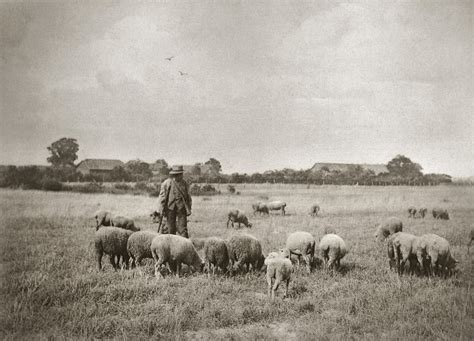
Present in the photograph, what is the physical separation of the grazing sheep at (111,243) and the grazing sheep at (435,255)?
26.3ft

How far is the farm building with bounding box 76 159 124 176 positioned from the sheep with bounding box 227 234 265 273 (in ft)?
112

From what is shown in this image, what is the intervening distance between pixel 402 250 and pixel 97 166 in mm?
40858

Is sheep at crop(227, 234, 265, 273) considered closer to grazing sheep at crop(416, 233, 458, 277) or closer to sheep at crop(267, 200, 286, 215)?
grazing sheep at crop(416, 233, 458, 277)

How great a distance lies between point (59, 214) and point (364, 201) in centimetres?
2216

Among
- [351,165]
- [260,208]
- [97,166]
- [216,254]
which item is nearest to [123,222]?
[216,254]

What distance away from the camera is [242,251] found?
32.3ft

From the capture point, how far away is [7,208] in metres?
18.5

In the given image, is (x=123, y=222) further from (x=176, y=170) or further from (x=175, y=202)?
(x=176, y=170)

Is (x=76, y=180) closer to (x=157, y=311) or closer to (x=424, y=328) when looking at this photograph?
(x=157, y=311)

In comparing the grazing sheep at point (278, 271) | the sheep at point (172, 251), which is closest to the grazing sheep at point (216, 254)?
the sheep at point (172, 251)

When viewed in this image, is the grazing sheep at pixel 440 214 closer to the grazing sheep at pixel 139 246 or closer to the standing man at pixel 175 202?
the standing man at pixel 175 202

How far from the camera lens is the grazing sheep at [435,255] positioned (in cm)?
929

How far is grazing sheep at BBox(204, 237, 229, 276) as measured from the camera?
9.62 metres

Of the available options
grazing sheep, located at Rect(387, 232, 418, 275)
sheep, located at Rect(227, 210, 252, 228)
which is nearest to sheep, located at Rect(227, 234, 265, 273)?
grazing sheep, located at Rect(387, 232, 418, 275)
